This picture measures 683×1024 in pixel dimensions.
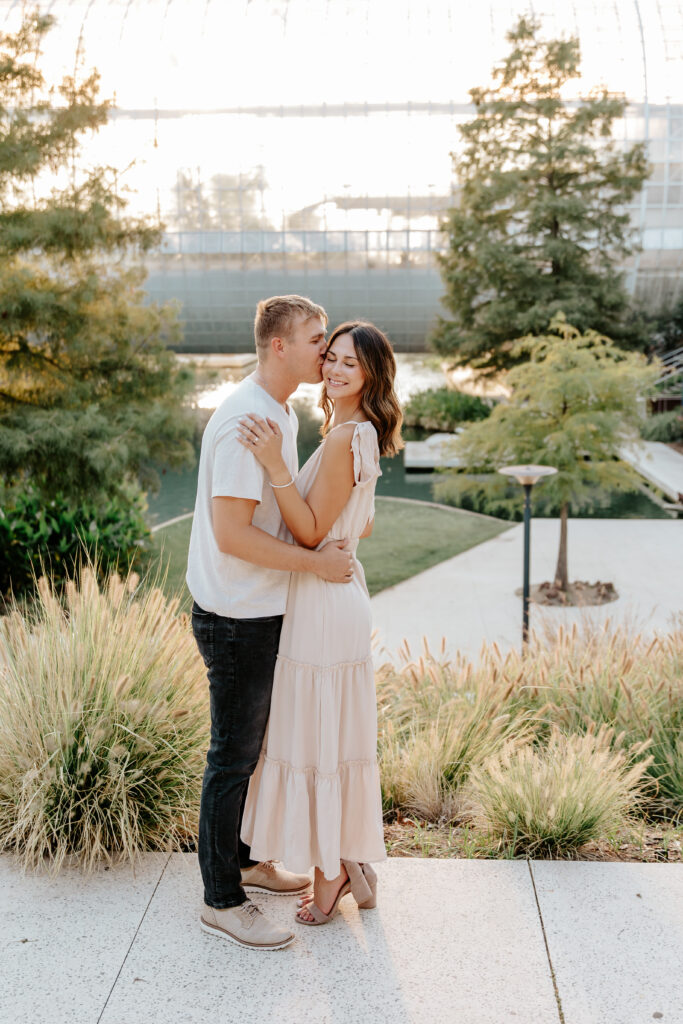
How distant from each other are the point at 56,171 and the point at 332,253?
17.2 meters

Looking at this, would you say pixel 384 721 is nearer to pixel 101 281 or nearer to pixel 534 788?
pixel 534 788

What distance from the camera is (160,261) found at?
27016mm

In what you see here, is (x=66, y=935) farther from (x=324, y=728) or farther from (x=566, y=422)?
(x=566, y=422)

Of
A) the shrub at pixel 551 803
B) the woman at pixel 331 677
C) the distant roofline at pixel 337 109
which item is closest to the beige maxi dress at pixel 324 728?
the woman at pixel 331 677

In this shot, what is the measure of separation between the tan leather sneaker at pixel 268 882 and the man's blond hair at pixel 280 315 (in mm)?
1979

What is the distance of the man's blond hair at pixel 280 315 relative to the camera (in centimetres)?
314

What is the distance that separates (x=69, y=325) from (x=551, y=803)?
791 centimetres

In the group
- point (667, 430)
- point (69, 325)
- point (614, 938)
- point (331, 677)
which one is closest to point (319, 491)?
point (331, 677)

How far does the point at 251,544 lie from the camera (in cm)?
308

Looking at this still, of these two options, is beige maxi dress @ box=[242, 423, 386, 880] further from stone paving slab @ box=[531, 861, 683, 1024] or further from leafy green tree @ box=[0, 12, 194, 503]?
leafy green tree @ box=[0, 12, 194, 503]

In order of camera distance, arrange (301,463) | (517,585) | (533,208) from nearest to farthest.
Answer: (517,585) < (533,208) < (301,463)

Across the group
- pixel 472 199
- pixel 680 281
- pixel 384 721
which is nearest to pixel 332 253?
pixel 472 199

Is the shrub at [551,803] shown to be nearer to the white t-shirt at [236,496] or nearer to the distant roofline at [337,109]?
the white t-shirt at [236,496]

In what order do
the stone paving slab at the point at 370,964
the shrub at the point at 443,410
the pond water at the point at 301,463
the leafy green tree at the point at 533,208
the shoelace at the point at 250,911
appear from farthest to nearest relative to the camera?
the shrub at the point at 443,410 → the leafy green tree at the point at 533,208 → the pond water at the point at 301,463 → the shoelace at the point at 250,911 → the stone paving slab at the point at 370,964
